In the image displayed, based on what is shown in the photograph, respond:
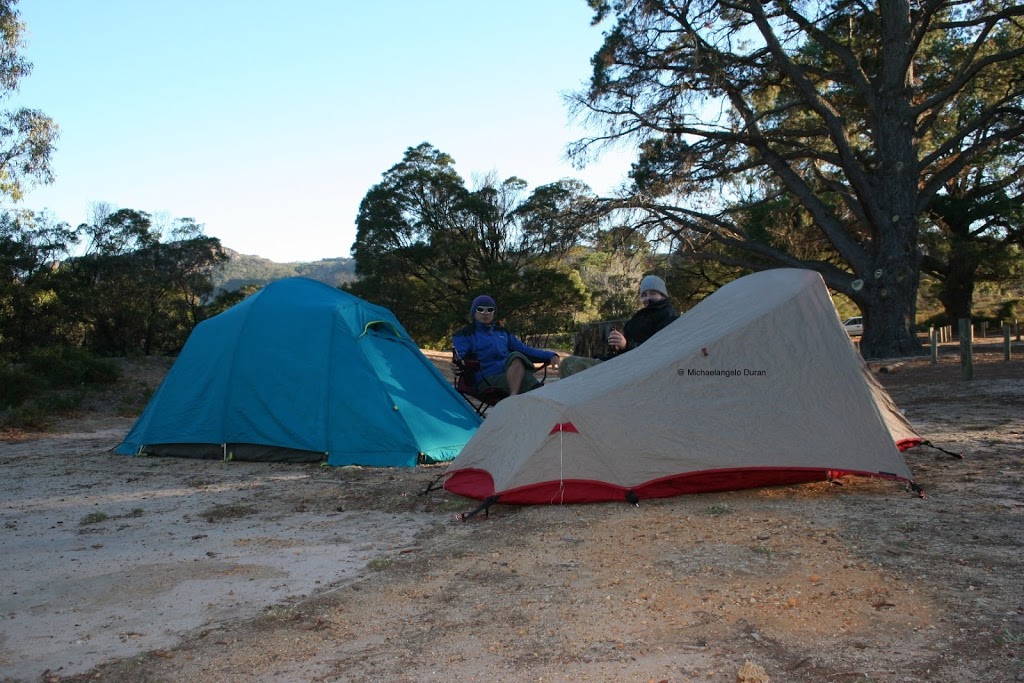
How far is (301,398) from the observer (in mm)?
7094

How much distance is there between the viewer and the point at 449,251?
82.5 feet

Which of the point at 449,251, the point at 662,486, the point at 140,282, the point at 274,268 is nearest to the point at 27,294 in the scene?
the point at 140,282

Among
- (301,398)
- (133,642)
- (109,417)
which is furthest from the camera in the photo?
(109,417)

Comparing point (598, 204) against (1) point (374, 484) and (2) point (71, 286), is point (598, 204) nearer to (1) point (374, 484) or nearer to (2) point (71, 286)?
(2) point (71, 286)

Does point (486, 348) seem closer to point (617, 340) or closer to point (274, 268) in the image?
point (617, 340)

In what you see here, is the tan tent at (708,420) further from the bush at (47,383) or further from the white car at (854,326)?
the white car at (854,326)

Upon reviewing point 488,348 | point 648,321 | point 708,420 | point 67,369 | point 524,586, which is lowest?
point 524,586

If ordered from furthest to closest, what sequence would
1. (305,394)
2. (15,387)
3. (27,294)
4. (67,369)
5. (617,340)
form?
1. (27,294)
2. (67,369)
3. (15,387)
4. (305,394)
5. (617,340)

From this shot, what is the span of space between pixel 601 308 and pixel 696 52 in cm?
2125

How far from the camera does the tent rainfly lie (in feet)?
22.7

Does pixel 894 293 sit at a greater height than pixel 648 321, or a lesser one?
greater

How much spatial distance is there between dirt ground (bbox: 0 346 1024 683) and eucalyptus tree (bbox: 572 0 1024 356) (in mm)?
13355

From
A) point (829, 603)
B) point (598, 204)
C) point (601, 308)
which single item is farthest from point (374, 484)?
point (601, 308)

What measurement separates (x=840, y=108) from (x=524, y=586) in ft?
66.2
